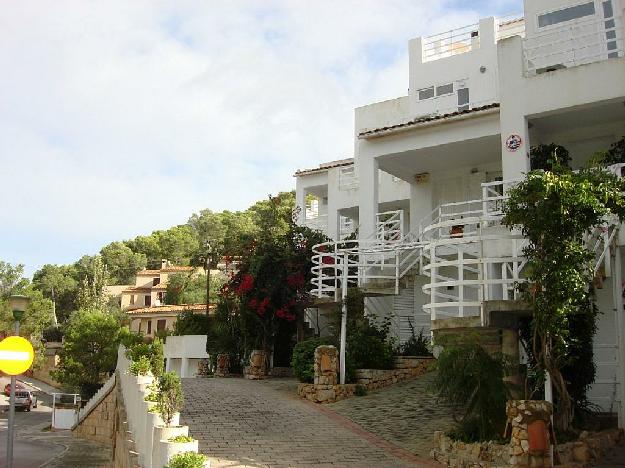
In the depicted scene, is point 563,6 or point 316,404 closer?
point 316,404

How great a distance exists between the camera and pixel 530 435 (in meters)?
9.16

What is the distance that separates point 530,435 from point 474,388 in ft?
4.97

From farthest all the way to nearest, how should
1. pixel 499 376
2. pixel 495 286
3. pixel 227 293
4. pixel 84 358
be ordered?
1. pixel 84 358
2. pixel 227 293
3. pixel 495 286
4. pixel 499 376

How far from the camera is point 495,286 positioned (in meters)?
14.2

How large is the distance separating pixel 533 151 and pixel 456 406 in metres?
7.53

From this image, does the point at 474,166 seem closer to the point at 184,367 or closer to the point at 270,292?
the point at 270,292

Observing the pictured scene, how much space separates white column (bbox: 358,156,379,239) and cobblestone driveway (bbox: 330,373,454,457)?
4.77m

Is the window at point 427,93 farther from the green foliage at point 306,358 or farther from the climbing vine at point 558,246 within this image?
the climbing vine at point 558,246

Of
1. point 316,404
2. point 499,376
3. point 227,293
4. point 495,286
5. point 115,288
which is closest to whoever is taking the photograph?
point 499,376

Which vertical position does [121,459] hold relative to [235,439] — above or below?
below

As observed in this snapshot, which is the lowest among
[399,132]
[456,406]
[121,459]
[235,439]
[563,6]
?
[121,459]

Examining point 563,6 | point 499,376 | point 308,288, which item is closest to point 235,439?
point 499,376

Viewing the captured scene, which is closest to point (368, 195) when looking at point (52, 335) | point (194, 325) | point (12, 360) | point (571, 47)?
point (571, 47)

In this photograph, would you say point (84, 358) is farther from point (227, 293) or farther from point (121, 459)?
point (121, 459)
